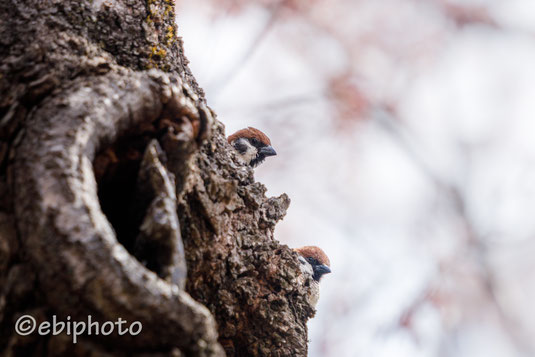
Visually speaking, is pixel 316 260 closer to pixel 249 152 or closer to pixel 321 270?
pixel 321 270

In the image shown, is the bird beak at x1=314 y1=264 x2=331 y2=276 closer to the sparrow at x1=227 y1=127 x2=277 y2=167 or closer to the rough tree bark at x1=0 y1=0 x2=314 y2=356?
the sparrow at x1=227 y1=127 x2=277 y2=167

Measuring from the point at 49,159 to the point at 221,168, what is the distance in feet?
3.40

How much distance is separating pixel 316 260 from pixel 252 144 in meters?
1.42

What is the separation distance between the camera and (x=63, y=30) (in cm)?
173

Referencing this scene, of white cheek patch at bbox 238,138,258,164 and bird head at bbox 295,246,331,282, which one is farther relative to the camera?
bird head at bbox 295,246,331,282

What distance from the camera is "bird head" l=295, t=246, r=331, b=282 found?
4712 mm

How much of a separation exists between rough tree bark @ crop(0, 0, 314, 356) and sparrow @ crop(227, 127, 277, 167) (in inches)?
84.4

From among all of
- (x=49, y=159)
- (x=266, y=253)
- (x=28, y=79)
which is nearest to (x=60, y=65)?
(x=28, y=79)

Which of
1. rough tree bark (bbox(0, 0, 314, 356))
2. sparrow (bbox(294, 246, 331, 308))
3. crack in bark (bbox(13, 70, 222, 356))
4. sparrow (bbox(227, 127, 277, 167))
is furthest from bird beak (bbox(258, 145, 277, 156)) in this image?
crack in bark (bbox(13, 70, 222, 356))

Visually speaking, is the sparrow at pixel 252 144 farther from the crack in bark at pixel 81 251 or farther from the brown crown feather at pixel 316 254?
the crack in bark at pixel 81 251

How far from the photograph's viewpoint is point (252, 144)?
4.62 meters

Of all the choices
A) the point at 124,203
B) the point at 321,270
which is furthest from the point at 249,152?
the point at 124,203

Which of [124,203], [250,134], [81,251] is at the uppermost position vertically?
[250,134]

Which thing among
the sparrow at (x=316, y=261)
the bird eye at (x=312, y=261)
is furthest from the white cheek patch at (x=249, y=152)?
the bird eye at (x=312, y=261)
